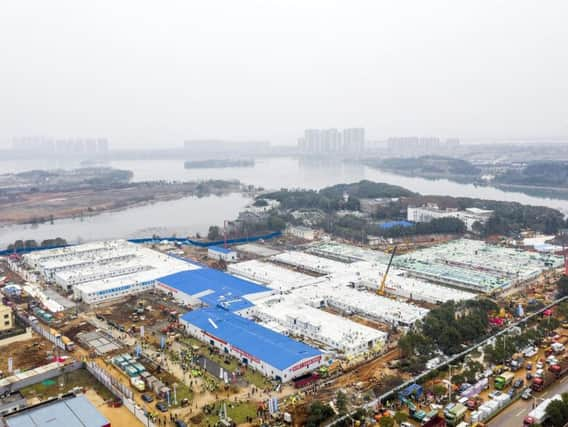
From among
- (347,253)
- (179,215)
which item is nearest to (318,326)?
(347,253)

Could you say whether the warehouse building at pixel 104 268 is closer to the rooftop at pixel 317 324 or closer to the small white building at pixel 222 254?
the small white building at pixel 222 254

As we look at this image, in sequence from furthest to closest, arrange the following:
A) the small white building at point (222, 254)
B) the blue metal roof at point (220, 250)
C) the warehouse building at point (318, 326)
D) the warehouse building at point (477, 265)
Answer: the blue metal roof at point (220, 250), the small white building at point (222, 254), the warehouse building at point (477, 265), the warehouse building at point (318, 326)

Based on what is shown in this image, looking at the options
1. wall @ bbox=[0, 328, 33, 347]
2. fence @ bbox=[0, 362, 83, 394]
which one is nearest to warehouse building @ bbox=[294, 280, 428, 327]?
fence @ bbox=[0, 362, 83, 394]

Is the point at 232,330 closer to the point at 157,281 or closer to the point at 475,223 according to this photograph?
the point at 157,281

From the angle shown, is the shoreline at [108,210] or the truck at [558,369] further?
the shoreline at [108,210]

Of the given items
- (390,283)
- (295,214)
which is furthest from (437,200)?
(390,283)

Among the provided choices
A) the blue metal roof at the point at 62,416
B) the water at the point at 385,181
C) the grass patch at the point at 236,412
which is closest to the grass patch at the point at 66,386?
the blue metal roof at the point at 62,416

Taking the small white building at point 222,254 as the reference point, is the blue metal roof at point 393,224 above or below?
above
